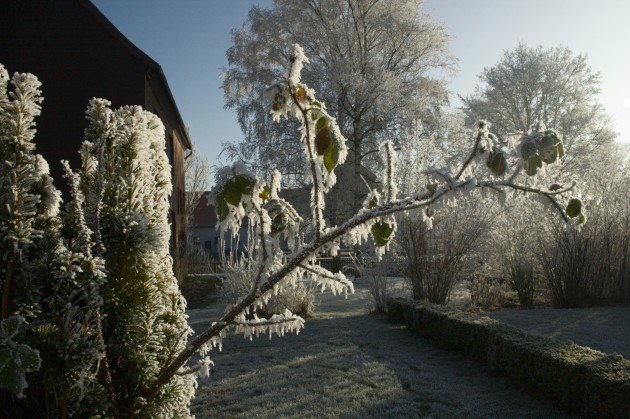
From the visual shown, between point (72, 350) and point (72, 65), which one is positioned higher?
point (72, 65)

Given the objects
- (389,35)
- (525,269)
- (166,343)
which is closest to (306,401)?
(166,343)

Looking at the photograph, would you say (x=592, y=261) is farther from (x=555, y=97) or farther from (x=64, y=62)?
(x=555, y=97)

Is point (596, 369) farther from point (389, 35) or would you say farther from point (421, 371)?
point (389, 35)

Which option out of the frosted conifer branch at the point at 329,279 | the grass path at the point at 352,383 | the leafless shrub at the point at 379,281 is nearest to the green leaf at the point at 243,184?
the frosted conifer branch at the point at 329,279

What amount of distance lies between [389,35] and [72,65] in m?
11.6

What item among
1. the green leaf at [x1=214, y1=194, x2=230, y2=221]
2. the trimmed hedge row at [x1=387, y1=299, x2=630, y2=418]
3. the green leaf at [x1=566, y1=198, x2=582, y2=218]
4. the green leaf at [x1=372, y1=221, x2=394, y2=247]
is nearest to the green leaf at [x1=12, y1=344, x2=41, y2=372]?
the green leaf at [x1=214, y1=194, x2=230, y2=221]

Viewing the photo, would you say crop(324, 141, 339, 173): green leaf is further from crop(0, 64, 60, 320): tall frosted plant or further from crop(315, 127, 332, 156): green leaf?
crop(0, 64, 60, 320): tall frosted plant

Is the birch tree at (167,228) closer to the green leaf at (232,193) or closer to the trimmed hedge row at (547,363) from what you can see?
the green leaf at (232,193)

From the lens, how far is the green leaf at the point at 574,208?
1.18m

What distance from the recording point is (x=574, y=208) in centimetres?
119

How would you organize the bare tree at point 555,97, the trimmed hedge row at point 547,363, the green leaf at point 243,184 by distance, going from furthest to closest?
the bare tree at point 555,97 → the trimmed hedge row at point 547,363 → the green leaf at point 243,184

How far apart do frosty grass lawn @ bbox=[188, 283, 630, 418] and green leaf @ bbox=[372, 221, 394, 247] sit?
2.97 meters

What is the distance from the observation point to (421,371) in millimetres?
5145

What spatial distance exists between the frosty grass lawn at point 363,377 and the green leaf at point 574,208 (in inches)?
121
